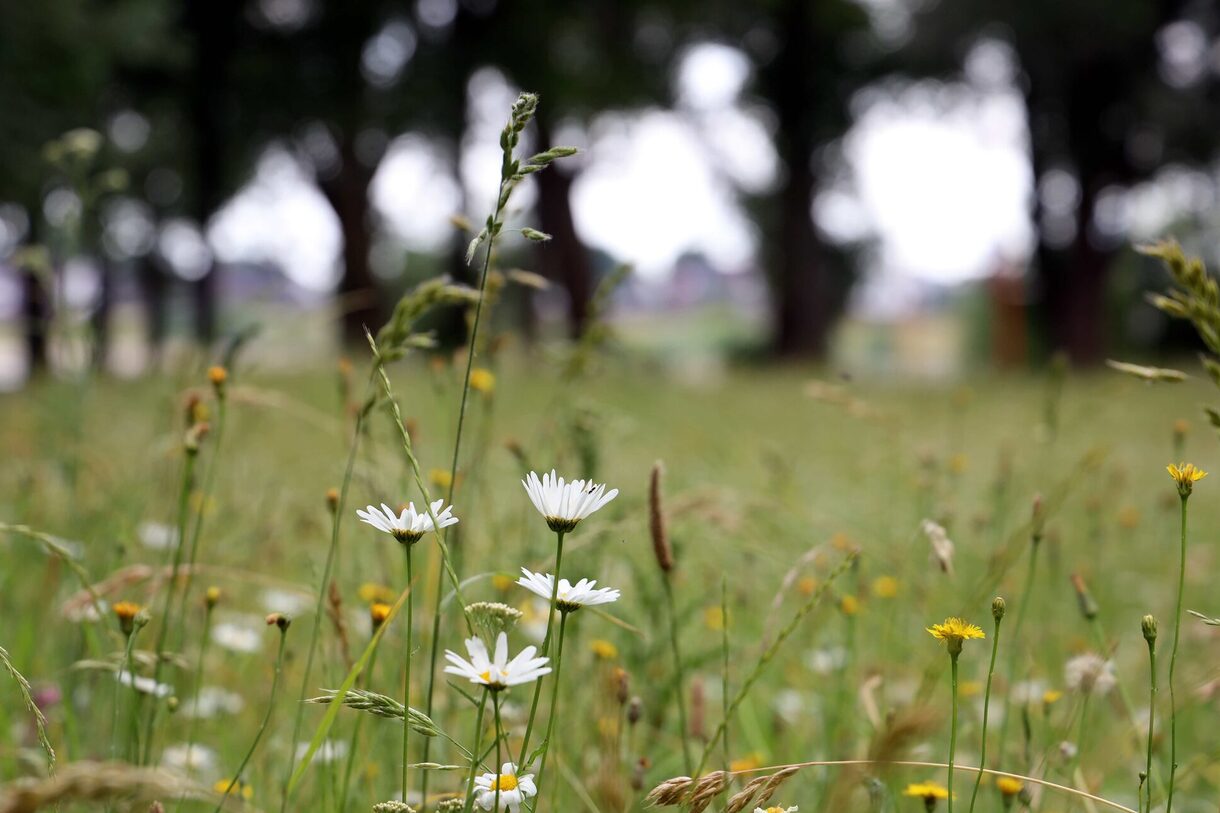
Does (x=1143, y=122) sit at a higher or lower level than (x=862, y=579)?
higher

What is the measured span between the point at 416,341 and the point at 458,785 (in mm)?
536

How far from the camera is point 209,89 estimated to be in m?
13.9

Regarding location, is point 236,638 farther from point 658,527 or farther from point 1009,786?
point 1009,786

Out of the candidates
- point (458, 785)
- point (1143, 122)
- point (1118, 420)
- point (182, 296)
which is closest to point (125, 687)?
point (458, 785)

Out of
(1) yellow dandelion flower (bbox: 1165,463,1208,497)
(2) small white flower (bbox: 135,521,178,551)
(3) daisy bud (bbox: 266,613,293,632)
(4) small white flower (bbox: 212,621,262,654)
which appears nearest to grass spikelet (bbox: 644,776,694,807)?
(3) daisy bud (bbox: 266,613,293,632)

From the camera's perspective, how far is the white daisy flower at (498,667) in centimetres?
66

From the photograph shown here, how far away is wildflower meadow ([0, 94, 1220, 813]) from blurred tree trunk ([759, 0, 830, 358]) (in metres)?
14.8

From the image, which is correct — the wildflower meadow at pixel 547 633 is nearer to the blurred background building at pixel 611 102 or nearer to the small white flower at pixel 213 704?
the small white flower at pixel 213 704

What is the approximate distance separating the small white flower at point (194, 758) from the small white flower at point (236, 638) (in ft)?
0.60

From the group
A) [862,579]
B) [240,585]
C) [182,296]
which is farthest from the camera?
[182,296]

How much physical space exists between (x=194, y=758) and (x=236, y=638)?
32cm

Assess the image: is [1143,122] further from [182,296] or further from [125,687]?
[182,296]

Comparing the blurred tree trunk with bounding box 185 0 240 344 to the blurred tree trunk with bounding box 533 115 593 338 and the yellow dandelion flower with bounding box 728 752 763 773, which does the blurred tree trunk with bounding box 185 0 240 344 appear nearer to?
the blurred tree trunk with bounding box 533 115 593 338

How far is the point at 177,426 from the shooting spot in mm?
1803
